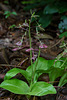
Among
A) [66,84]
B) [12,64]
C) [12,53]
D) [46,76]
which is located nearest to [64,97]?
[66,84]

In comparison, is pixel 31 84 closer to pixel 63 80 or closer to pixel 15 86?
pixel 15 86

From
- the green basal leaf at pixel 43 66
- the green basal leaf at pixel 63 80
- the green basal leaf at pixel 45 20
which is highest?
the green basal leaf at pixel 45 20

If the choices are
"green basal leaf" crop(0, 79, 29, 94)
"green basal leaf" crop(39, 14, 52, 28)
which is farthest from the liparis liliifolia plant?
"green basal leaf" crop(39, 14, 52, 28)

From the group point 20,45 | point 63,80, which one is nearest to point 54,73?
point 63,80

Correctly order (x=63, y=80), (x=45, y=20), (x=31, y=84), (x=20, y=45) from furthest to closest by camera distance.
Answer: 1. (x=45, y=20)
2. (x=20, y=45)
3. (x=63, y=80)
4. (x=31, y=84)

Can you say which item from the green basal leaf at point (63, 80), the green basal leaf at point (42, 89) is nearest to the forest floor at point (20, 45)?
the green basal leaf at point (63, 80)

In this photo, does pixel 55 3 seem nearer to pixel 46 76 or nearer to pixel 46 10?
pixel 46 10

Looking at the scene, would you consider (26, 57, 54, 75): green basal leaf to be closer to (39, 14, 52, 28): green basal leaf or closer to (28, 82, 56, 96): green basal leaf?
(28, 82, 56, 96): green basal leaf

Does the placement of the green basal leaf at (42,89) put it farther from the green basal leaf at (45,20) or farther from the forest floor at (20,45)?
the green basal leaf at (45,20)

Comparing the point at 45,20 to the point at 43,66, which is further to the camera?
the point at 45,20
